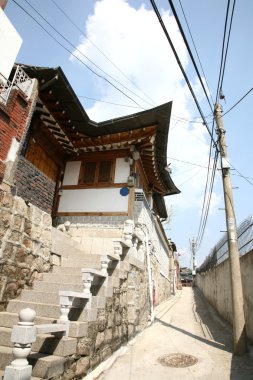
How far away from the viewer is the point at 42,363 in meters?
3.75

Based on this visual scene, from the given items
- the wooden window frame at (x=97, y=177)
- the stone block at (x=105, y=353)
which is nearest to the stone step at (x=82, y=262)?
the stone block at (x=105, y=353)

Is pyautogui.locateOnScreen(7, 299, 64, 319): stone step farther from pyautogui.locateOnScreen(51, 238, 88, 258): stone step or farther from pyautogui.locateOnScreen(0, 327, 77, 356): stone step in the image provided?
pyautogui.locateOnScreen(51, 238, 88, 258): stone step

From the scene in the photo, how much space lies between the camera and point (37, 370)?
3.73 metres

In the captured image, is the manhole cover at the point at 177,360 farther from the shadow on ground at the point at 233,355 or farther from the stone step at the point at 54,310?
the stone step at the point at 54,310

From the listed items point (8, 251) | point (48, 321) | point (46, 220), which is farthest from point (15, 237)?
point (48, 321)

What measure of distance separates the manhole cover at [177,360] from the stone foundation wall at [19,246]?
3554 mm

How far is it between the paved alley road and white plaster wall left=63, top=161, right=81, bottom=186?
6848 millimetres

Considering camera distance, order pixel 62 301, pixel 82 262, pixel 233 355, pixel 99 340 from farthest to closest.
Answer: pixel 82 262, pixel 233 355, pixel 99 340, pixel 62 301

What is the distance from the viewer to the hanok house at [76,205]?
5.58 meters

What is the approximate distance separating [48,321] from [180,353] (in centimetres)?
376

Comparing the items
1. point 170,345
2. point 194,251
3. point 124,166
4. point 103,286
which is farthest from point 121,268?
point 194,251

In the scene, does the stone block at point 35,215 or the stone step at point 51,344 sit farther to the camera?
the stone block at point 35,215

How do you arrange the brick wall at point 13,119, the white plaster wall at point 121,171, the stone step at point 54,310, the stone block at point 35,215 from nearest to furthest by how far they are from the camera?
the stone step at point 54,310, the stone block at point 35,215, the brick wall at point 13,119, the white plaster wall at point 121,171

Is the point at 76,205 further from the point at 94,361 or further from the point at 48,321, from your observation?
the point at 94,361
